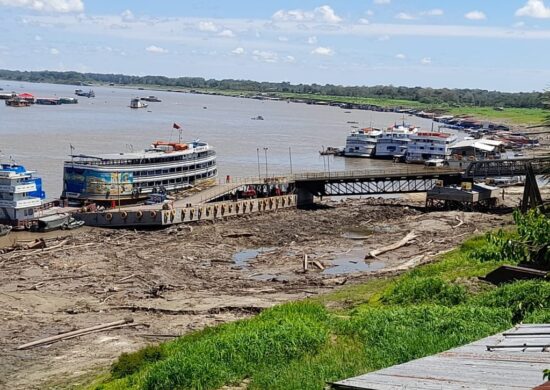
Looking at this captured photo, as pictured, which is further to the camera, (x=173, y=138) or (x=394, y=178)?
(x=173, y=138)

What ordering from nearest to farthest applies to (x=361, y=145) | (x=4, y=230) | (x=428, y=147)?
(x=4, y=230) → (x=428, y=147) → (x=361, y=145)

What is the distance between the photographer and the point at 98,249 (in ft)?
148

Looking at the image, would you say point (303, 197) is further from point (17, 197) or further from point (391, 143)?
point (391, 143)

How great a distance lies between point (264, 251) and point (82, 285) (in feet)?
44.2

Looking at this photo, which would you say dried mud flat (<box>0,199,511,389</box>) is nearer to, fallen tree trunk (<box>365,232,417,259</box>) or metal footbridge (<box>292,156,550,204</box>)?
fallen tree trunk (<box>365,232,417,259</box>)

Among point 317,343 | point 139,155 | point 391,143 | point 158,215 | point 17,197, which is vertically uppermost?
point 139,155

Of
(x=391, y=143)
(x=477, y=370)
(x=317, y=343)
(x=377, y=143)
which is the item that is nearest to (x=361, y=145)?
(x=377, y=143)

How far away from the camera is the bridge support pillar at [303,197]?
62969mm

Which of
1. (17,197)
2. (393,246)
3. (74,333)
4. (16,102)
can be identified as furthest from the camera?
(16,102)

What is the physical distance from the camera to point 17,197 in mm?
49969

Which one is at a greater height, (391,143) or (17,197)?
(391,143)

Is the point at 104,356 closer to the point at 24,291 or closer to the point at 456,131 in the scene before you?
the point at 24,291

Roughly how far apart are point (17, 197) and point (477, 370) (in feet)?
147

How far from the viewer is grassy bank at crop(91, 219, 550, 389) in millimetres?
15406
